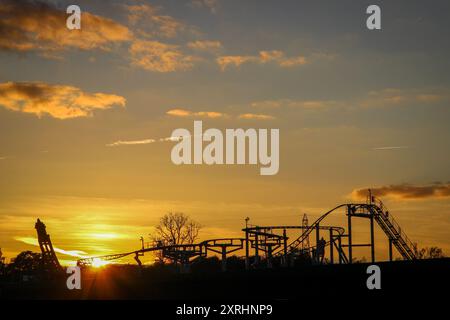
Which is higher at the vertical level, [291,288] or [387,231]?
[387,231]

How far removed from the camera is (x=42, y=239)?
3514 inches

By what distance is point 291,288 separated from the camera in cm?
6041

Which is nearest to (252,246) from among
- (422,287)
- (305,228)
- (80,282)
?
(305,228)
